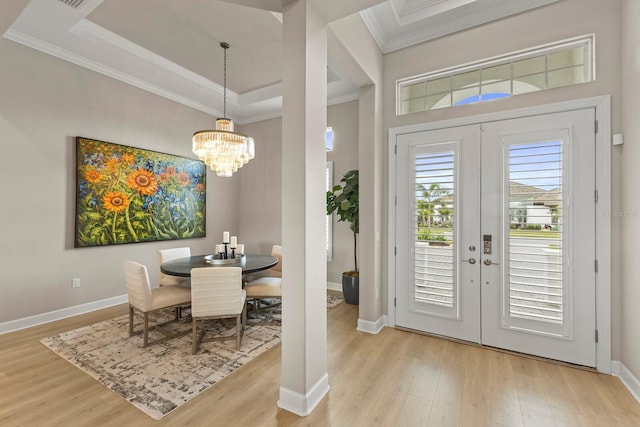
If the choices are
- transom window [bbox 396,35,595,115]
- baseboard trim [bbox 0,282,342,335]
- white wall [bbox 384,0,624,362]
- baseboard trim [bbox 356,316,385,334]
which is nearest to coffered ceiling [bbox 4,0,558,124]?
white wall [bbox 384,0,624,362]

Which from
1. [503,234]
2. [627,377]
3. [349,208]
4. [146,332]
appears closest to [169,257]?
[146,332]

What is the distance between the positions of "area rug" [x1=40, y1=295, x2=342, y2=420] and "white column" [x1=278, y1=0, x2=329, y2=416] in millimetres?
788

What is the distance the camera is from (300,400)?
1.94 metres

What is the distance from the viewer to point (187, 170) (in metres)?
5.02

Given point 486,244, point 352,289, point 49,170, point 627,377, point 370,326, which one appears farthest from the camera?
point 352,289

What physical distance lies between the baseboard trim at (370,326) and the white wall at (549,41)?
2033 millimetres

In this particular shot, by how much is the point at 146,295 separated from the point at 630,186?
434 centimetres

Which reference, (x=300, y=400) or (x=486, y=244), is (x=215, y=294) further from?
(x=486, y=244)

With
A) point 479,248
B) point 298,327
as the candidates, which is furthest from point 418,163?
point 298,327

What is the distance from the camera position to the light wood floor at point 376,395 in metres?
1.89

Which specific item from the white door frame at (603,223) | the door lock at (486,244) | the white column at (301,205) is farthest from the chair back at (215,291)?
the white door frame at (603,223)

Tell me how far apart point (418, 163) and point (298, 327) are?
2.26 metres

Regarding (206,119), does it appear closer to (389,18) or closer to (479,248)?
(389,18)

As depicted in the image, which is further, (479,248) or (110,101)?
(110,101)
